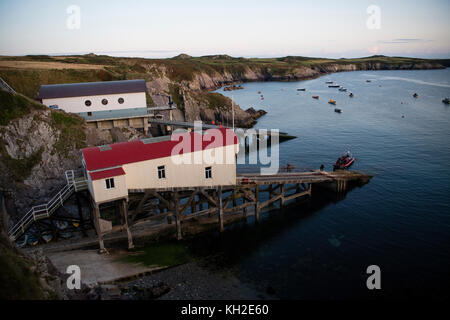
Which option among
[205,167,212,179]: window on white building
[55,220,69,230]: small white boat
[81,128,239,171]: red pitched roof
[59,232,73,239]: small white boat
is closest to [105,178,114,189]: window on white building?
[81,128,239,171]: red pitched roof

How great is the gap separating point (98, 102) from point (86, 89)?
2562mm

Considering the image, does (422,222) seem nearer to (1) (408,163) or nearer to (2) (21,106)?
(1) (408,163)

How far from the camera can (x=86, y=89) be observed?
4603 centimetres

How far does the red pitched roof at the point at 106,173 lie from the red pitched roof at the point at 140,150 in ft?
1.59

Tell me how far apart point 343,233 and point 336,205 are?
7688 millimetres

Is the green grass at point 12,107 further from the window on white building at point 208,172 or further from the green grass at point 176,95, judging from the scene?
the green grass at point 176,95

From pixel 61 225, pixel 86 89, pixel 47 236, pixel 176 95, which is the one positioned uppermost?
pixel 176 95

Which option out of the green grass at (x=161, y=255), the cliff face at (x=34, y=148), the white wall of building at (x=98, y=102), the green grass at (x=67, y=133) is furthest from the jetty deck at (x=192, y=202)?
the white wall of building at (x=98, y=102)

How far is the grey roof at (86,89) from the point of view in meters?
44.3

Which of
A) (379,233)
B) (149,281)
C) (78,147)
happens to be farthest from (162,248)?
(379,233)

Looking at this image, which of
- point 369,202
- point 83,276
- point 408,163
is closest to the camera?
point 83,276

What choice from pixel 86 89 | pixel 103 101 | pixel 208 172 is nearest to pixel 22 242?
pixel 208 172

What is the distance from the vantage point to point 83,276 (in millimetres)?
26312

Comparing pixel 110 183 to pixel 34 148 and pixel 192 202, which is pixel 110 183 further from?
pixel 34 148
